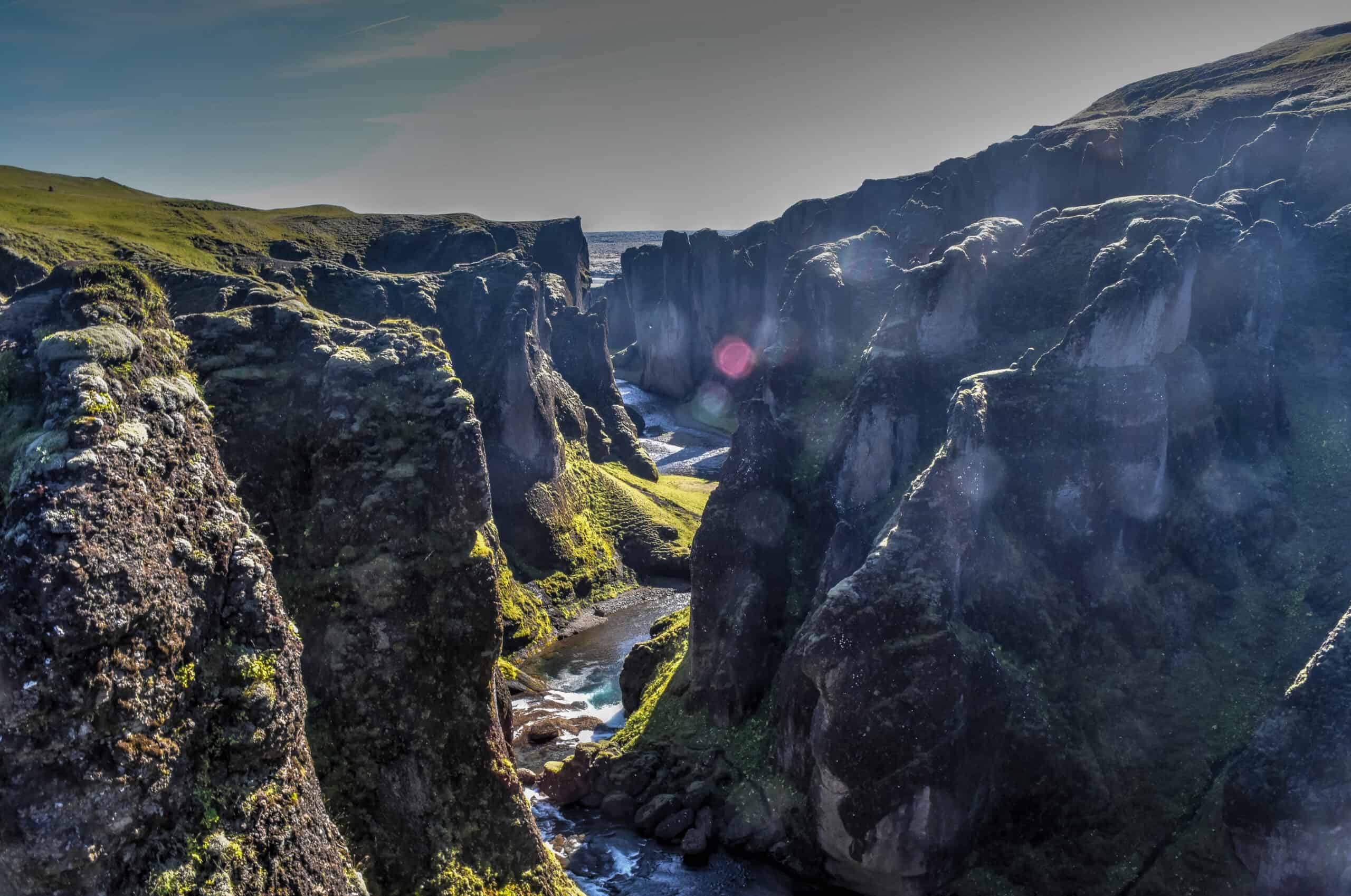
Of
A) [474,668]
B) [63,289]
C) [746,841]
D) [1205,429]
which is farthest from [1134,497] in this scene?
[63,289]

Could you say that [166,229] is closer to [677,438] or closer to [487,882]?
[677,438]

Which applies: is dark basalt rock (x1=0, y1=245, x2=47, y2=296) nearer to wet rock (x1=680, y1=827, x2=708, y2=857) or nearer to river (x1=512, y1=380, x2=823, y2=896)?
river (x1=512, y1=380, x2=823, y2=896)

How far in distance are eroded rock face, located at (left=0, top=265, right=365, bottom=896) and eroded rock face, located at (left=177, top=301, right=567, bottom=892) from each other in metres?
4.97

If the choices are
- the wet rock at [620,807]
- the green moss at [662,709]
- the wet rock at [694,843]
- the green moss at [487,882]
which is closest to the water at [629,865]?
the wet rock at [620,807]

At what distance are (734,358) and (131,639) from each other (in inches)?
5803

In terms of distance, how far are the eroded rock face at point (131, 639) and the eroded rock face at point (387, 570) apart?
16.3 feet

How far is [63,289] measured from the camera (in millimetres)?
20844

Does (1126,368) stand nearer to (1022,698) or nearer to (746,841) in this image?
(1022,698)

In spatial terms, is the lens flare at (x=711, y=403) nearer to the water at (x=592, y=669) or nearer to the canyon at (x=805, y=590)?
the water at (x=592, y=669)

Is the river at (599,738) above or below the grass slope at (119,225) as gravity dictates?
below

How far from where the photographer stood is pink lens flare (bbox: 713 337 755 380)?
518ft

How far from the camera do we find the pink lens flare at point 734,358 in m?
158

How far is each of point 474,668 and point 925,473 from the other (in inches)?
861

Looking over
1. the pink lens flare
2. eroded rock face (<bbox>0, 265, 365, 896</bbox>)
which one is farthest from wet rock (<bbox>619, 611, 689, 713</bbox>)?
the pink lens flare
